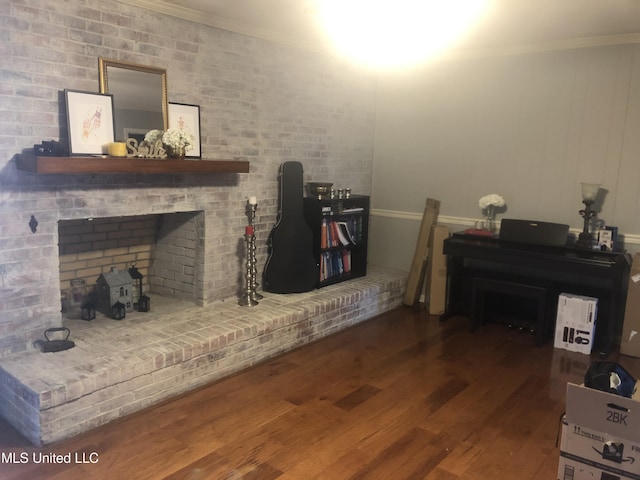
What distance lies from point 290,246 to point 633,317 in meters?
2.65

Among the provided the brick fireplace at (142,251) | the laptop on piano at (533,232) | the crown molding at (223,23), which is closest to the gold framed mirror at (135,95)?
the crown molding at (223,23)

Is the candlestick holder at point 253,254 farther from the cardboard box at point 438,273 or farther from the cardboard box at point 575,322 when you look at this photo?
the cardboard box at point 575,322

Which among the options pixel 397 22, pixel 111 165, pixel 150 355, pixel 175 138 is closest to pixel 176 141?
pixel 175 138

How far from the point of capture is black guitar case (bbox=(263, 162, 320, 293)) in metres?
4.33

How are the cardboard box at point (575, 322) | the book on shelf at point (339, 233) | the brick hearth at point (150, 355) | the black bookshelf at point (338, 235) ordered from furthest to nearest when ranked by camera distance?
the book on shelf at point (339, 233)
the black bookshelf at point (338, 235)
the cardboard box at point (575, 322)
the brick hearth at point (150, 355)

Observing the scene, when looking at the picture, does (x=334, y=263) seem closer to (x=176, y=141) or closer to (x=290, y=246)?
(x=290, y=246)

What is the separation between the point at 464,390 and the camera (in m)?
3.28

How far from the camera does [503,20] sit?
3627mm

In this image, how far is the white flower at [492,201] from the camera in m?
4.56

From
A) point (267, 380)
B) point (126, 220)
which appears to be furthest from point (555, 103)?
point (126, 220)

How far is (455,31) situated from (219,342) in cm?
283

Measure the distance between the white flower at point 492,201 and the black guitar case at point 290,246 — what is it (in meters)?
1.55

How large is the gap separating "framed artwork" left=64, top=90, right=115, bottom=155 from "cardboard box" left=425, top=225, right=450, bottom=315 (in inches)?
112

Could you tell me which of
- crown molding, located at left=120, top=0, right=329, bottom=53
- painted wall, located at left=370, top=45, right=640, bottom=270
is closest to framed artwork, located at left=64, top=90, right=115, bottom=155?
crown molding, located at left=120, top=0, right=329, bottom=53
